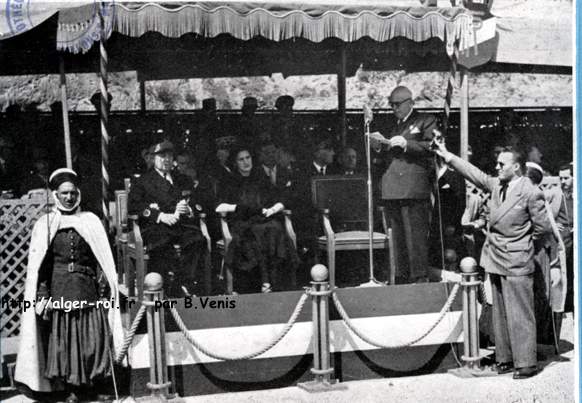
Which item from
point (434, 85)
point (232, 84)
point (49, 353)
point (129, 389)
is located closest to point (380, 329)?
point (129, 389)

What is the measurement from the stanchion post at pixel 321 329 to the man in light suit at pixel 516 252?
4.47ft

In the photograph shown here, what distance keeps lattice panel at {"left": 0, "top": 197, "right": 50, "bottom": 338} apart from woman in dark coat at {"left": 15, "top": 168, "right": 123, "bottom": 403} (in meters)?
0.44

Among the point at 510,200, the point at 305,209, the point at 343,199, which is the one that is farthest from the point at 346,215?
the point at 510,200

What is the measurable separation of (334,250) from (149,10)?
8.59ft

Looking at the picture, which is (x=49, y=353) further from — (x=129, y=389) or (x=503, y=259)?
(x=503, y=259)

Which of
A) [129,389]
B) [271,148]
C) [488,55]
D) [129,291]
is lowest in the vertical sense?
[129,389]

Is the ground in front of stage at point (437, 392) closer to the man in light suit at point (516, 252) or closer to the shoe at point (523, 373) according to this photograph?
the shoe at point (523, 373)

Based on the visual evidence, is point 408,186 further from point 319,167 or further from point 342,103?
point 342,103

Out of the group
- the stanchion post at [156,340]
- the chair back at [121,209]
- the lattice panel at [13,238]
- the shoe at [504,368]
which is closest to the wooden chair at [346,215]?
the shoe at [504,368]

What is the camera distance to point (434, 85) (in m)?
18.9

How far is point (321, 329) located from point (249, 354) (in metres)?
0.56

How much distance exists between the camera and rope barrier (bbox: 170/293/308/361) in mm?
5691

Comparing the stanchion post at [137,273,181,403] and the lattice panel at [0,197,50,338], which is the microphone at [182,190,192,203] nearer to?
the lattice panel at [0,197,50,338]

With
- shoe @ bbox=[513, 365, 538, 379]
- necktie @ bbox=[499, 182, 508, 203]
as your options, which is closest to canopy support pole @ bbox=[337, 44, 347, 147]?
necktie @ bbox=[499, 182, 508, 203]
